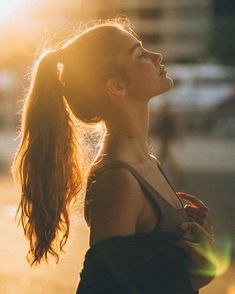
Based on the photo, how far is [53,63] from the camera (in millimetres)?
2432

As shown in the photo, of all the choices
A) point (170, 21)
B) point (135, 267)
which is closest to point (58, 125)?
point (135, 267)

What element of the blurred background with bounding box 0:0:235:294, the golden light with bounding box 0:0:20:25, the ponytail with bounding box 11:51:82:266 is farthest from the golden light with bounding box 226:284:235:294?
Result: the golden light with bounding box 0:0:20:25

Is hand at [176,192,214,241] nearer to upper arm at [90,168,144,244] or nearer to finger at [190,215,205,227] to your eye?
finger at [190,215,205,227]

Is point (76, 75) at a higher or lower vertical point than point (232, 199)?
higher

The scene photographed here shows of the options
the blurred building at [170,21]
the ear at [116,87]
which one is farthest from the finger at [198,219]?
the blurred building at [170,21]

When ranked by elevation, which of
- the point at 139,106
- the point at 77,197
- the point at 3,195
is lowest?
the point at 3,195

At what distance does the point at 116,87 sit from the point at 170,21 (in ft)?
231

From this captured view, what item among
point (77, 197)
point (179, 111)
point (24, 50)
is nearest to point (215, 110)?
point (179, 111)

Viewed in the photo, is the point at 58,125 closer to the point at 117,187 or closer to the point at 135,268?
the point at 117,187

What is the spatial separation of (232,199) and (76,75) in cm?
1120

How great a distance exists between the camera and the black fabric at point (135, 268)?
212cm

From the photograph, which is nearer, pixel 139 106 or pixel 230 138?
pixel 139 106

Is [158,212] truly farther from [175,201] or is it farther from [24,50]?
[24,50]

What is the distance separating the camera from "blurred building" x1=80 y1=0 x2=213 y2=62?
67.3 metres
